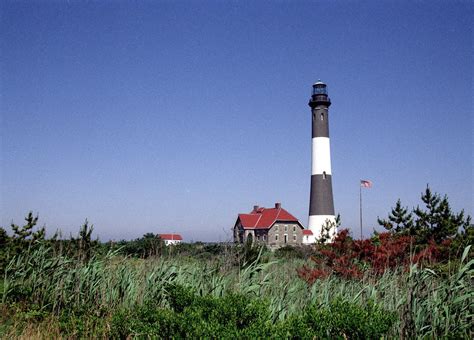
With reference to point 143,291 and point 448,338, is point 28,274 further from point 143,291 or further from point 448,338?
point 448,338

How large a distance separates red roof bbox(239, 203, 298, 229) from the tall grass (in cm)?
4583

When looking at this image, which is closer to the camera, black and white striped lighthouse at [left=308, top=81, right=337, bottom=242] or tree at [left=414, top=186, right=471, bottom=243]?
tree at [left=414, top=186, right=471, bottom=243]

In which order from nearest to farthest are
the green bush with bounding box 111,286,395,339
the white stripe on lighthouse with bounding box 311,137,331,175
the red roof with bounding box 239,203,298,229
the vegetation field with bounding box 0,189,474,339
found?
the green bush with bounding box 111,286,395,339, the vegetation field with bounding box 0,189,474,339, the white stripe on lighthouse with bounding box 311,137,331,175, the red roof with bounding box 239,203,298,229

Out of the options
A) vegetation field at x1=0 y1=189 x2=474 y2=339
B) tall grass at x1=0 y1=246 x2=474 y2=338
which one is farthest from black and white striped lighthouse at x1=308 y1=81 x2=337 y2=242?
tall grass at x1=0 y1=246 x2=474 y2=338

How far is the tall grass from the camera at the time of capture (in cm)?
584

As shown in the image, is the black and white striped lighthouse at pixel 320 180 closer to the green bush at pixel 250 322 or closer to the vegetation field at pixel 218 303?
the vegetation field at pixel 218 303

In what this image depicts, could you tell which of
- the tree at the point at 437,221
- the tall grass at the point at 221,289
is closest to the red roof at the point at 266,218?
the tree at the point at 437,221

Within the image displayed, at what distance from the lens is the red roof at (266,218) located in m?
54.8

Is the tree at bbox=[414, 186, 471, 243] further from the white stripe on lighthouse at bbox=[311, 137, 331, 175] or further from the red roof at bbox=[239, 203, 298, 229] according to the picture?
the red roof at bbox=[239, 203, 298, 229]

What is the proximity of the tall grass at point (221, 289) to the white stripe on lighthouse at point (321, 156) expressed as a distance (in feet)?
105

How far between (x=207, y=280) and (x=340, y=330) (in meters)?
3.36

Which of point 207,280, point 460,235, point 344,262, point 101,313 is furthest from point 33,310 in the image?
point 460,235

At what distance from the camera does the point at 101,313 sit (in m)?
7.50

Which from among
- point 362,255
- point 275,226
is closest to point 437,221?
point 362,255
